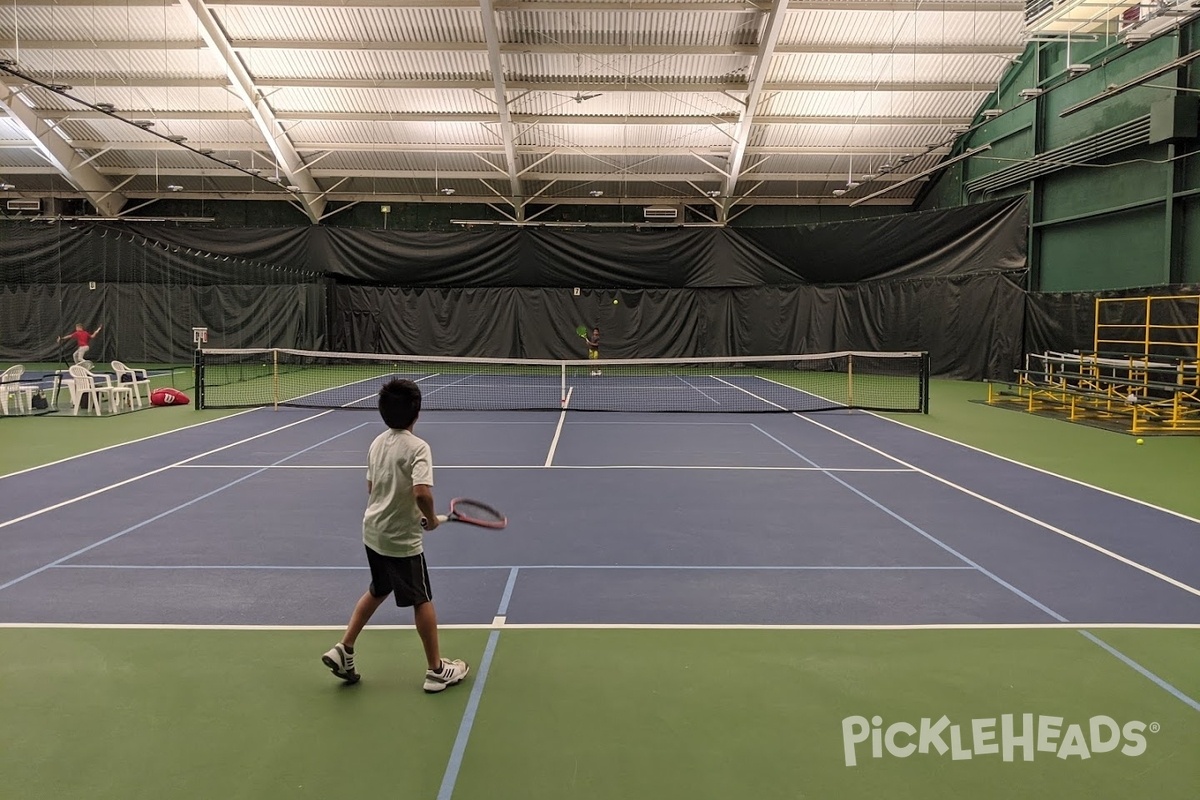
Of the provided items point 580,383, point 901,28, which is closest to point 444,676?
point 580,383

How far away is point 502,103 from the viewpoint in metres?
22.8

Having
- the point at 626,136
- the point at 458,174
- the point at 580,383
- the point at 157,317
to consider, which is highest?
the point at 626,136

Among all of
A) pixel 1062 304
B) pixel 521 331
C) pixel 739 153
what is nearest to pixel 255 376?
pixel 521 331

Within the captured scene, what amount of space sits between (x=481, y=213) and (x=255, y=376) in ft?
36.7

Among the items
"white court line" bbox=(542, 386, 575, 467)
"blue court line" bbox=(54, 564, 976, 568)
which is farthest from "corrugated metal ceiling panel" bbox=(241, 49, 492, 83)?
"blue court line" bbox=(54, 564, 976, 568)

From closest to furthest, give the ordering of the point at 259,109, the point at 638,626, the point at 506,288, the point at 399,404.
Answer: the point at 399,404
the point at 638,626
the point at 259,109
the point at 506,288

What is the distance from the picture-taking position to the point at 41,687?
3.85 metres

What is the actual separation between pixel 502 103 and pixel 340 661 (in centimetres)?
2117

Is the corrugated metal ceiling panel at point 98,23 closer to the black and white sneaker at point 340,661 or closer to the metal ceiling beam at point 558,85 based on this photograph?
the metal ceiling beam at point 558,85

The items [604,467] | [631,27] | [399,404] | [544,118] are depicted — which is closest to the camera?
[399,404]

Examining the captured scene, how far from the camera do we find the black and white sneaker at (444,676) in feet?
12.5

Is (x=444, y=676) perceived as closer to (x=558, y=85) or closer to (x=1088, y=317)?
(x=1088, y=317)

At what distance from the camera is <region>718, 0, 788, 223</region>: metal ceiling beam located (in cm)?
1958

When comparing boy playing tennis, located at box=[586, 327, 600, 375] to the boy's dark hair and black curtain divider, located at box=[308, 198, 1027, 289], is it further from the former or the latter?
the boy's dark hair
